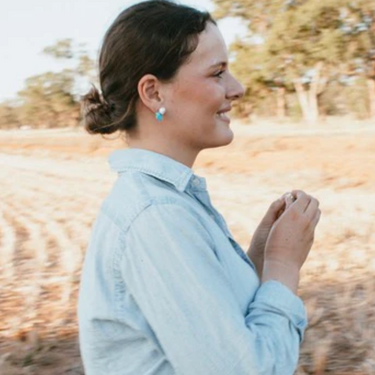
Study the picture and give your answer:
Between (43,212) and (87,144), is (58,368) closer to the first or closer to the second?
(43,212)

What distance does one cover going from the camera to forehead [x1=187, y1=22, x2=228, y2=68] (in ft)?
4.26

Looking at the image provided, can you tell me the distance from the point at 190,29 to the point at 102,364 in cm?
63

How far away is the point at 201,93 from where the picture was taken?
1304 mm

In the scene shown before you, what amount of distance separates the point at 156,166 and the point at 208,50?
25 cm

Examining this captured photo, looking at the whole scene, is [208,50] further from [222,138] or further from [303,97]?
[303,97]

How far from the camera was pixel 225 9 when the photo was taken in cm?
2536

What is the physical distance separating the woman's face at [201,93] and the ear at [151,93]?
0.6 inches

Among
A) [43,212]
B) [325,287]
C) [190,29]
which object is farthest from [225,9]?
[190,29]

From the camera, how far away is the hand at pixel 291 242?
1.29m

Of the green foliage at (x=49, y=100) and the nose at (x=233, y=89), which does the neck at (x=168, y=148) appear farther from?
the green foliage at (x=49, y=100)

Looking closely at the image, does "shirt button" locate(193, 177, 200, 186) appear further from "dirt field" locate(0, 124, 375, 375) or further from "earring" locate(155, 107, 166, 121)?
"dirt field" locate(0, 124, 375, 375)

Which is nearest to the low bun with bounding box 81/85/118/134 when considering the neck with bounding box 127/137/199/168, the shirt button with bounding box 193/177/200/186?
the neck with bounding box 127/137/199/168

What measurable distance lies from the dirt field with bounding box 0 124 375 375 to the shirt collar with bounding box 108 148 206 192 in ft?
6.91

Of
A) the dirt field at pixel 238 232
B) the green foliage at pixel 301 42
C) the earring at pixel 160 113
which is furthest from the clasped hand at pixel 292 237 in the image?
the green foliage at pixel 301 42
